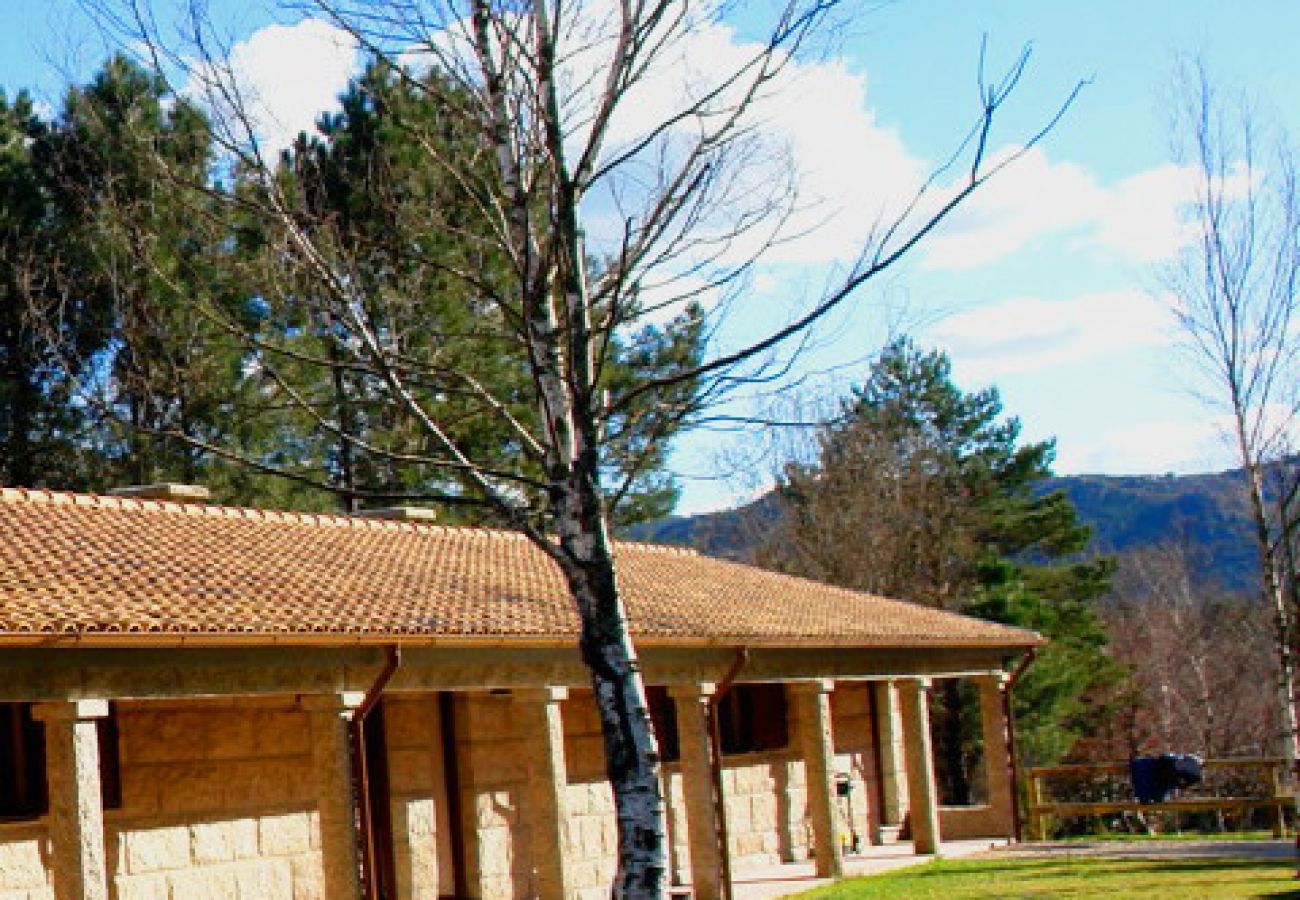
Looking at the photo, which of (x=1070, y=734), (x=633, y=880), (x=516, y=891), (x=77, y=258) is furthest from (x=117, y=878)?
(x=1070, y=734)

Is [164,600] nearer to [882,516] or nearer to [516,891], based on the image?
[516,891]

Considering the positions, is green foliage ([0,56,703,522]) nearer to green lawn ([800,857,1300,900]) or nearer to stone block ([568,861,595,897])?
stone block ([568,861,595,897])

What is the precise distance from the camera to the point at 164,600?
12.7 m

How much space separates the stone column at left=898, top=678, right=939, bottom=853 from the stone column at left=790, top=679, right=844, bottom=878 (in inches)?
116

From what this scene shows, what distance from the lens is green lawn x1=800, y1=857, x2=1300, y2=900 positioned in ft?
56.4

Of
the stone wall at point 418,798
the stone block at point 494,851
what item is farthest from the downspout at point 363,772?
the stone block at point 494,851

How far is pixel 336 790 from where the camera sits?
44.6 ft

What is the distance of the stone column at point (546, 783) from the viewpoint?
15.7m

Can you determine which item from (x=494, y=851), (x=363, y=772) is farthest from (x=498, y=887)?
(x=363, y=772)

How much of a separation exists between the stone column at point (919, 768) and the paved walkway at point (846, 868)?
322mm

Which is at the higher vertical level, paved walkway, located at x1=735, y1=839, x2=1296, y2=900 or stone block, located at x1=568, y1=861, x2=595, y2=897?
stone block, located at x1=568, y1=861, x2=595, y2=897

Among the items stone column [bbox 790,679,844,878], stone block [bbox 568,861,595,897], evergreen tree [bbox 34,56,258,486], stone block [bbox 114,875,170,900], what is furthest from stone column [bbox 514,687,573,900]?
evergreen tree [bbox 34,56,258,486]

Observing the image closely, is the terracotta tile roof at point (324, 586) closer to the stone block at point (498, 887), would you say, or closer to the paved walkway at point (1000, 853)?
the paved walkway at point (1000, 853)

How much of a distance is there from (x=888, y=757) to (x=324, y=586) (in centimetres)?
1369
